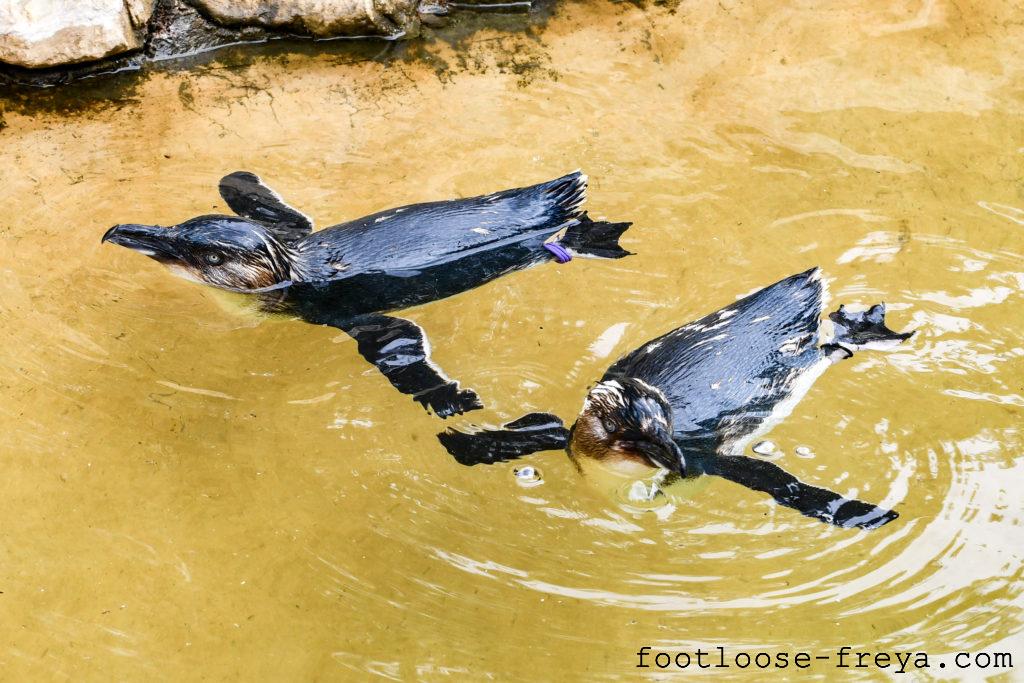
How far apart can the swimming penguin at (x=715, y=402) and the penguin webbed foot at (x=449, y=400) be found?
0.12 meters

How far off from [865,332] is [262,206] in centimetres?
281

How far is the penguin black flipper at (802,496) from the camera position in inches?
136

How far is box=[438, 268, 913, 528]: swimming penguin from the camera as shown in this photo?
340 centimetres

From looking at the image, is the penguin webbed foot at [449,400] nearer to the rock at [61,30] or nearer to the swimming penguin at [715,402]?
the swimming penguin at [715,402]

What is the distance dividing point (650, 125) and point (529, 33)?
3.17 feet

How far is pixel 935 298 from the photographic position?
421 cm

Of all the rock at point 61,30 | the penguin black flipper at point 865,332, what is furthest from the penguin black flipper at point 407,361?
the rock at point 61,30

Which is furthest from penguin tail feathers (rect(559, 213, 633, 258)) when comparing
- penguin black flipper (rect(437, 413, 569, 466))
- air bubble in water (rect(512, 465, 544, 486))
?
air bubble in water (rect(512, 465, 544, 486))

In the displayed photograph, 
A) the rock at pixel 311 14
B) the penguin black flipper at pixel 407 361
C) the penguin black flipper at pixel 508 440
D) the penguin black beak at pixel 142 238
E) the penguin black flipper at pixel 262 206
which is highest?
the rock at pixel 311 14

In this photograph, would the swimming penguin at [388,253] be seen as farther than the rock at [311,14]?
No

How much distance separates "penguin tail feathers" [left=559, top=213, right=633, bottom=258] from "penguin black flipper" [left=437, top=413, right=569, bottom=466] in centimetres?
94

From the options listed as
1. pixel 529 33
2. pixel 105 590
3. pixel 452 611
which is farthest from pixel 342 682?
pixel 529 33

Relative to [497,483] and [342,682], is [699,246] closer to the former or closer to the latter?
[497,483]

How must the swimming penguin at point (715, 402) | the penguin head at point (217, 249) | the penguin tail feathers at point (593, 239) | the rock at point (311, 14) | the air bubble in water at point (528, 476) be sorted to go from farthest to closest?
the rock at point (311, 14) < the penguin tail feathers at point (593, 239) < the penguin head at point (217, 249) < the air bubble in water at point (528, 476) < the swimming penguin at point (715, 402)
